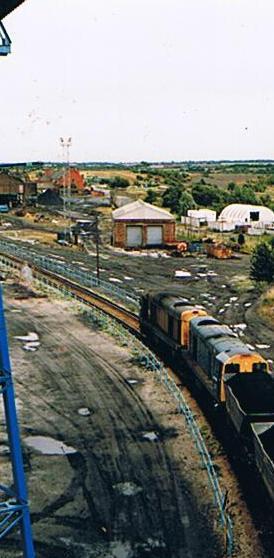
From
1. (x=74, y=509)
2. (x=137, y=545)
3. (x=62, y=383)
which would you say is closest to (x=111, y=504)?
(x=74, y=509)

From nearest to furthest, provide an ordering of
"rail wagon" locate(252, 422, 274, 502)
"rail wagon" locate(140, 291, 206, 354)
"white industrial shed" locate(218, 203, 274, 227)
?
"rail wagon" locate(252, 422, 274, 502) < "rail wagon" locate(140, 291, 206, 354) < "white industrial shed" locate(218, 203, 274, 227)

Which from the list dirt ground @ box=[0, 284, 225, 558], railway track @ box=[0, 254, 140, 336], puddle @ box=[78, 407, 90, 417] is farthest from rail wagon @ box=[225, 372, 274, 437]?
railway track @ box=[0, 254, 140, 336]

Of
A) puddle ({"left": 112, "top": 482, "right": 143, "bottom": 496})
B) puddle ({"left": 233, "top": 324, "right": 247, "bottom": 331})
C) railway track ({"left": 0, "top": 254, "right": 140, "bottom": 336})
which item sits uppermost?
railway track ({"left": 0, "top": 254, "right": 140, "bottom": 336})

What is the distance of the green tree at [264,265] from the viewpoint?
46.7 metres

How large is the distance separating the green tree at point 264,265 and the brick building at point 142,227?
59.4 feet

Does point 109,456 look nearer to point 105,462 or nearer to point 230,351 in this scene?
point 105,462

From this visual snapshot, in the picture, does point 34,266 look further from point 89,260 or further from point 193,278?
point 193,278

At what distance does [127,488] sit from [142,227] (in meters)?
48.0

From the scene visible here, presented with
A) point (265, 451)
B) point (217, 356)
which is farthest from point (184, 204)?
point (265, 451)

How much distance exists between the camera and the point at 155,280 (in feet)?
161

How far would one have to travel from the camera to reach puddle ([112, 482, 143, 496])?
1792 cm

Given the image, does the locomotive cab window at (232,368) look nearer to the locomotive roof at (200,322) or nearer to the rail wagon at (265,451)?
the rail wagon at (265,451)

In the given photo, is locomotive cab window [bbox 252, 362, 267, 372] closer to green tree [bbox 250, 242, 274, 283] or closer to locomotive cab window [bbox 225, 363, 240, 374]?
locomotive cab window [bbox 225, 363, 240, 374]

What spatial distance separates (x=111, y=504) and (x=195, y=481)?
8.12 ft
